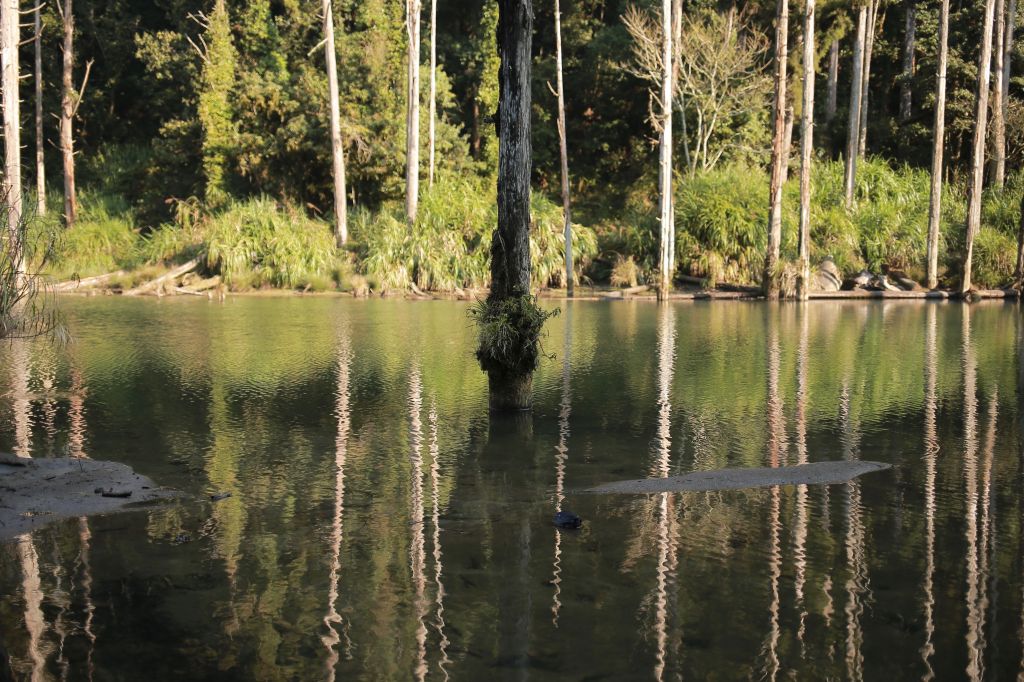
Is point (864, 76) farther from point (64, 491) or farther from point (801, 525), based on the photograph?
point (64, 491)

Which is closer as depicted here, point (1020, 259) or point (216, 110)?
point (1020, 259)

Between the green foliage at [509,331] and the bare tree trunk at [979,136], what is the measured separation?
67.5 feet

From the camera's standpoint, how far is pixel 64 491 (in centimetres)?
814

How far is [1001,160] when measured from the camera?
113 feet

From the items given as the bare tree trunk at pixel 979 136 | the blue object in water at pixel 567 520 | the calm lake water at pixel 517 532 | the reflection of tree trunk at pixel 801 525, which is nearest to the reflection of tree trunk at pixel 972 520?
the calm lake water at pixel 517 532

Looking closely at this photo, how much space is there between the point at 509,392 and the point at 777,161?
1858 cm

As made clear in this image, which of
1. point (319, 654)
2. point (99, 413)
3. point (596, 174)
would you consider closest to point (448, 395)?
point (99, 413)

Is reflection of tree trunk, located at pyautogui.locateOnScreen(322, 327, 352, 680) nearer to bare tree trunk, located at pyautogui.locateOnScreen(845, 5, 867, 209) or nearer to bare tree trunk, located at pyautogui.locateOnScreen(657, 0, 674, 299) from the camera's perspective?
bare tree trunk, located at pyautogui.locateOnScreen(657, 0, 674, 299)

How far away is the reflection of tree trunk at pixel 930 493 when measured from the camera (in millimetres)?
5449

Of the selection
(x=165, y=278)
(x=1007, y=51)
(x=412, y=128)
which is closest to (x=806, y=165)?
(x=412, y=128)

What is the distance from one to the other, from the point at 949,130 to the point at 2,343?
32.2m

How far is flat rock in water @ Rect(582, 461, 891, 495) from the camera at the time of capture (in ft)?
27.7

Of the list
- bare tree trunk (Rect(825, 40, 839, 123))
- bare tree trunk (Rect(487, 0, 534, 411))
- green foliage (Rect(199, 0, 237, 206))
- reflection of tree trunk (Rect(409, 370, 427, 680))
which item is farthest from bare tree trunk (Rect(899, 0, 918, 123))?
reflection of tree trunk (Rect(409, 370, 427, 680))

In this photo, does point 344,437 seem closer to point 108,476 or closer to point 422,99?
point 108,476
